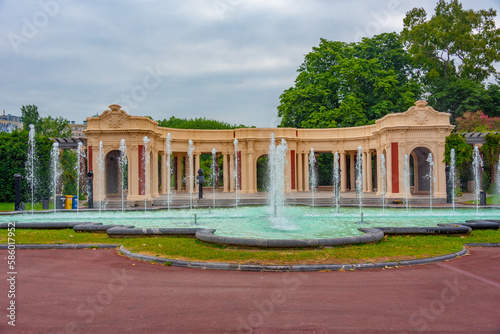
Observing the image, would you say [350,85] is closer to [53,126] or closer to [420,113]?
[420,113]

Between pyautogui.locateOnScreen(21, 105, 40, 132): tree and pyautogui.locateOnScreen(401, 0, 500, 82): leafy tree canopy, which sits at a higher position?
pyautogui.locateOnScreen(401, 0, 500, 82): leafy tree canopy

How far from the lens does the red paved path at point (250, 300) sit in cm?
542

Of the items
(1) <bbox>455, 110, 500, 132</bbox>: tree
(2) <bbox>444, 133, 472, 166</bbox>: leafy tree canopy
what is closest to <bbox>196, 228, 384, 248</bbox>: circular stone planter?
(2) <bbox>444, 133, 472, 166</bbox>: leafy tree canopy

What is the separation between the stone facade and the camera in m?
27.5

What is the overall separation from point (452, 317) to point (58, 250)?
9.22m

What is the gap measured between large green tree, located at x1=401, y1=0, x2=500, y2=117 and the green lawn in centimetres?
3354

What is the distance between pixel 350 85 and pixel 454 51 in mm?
13640

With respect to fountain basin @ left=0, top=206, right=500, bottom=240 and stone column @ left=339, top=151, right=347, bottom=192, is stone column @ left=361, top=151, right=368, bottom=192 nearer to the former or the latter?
stone column @ left=339, top=151, right=347, bottom=192

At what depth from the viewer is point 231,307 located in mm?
6125

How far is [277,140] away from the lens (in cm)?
3472

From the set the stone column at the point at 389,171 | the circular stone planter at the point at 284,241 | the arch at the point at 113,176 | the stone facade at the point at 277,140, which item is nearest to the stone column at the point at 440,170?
the stone facade at the point at 277,140

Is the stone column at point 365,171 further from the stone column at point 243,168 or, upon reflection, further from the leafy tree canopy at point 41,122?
the leafy tree canopy at point 41,122

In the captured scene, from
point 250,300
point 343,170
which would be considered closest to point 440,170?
point 343,170

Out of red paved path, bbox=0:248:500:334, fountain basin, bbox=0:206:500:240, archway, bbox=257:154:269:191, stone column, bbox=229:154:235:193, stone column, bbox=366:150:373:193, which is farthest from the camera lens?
archway, bbox=257:154:269:191
